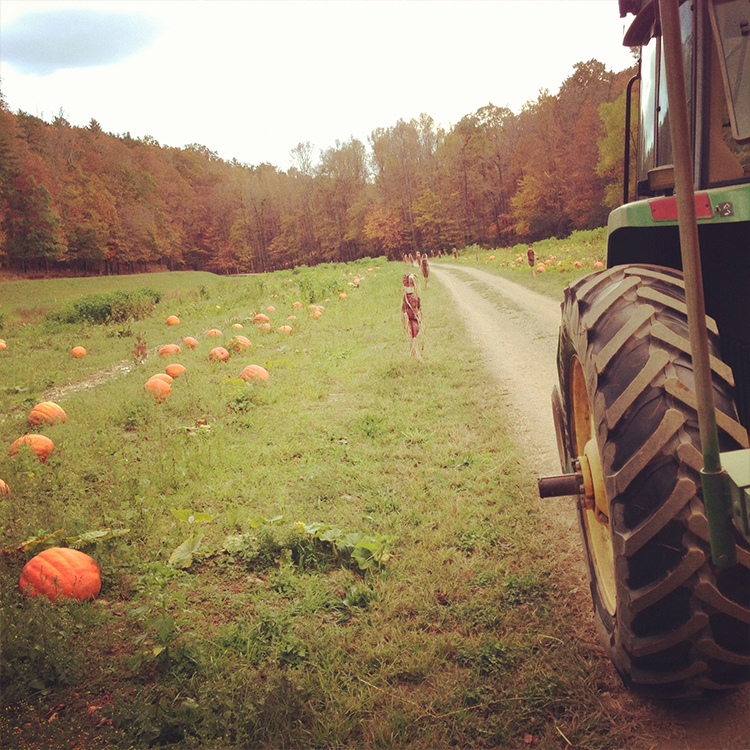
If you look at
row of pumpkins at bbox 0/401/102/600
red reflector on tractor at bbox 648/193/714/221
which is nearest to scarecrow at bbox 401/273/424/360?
row of pumpkins at bbox 0/401/102/600

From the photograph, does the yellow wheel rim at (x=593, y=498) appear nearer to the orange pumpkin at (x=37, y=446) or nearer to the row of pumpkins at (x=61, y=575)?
the row of pumpkins at (x=61, y=575)

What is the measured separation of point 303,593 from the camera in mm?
3385

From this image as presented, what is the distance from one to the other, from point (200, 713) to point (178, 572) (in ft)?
4.53

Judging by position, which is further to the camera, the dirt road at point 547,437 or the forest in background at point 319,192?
the forest in background at point 319,192

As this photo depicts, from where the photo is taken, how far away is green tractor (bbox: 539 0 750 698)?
4.15ft

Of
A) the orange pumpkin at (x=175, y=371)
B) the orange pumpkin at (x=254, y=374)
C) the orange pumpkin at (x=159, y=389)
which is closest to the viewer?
the orange pumpkin at (x=159, y=389)

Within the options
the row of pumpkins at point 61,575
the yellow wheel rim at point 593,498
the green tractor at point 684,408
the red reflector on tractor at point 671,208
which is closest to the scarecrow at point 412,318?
the yellow wheel rim at point 593,498

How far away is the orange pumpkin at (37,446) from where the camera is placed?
5.95 m

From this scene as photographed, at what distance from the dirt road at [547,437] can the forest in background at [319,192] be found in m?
12.3

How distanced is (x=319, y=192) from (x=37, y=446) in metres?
82.8

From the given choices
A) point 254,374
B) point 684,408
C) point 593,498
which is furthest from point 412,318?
point 684,408

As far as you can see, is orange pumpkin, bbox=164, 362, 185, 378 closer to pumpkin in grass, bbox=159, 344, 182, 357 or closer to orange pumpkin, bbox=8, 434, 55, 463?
pumpkin in grass, bbox=159, 344, 182, 357

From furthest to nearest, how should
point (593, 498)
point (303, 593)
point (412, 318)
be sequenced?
point (412, 318) → point (303, 593) → point (593, 498)

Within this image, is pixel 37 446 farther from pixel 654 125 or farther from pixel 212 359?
pixel 654 125
